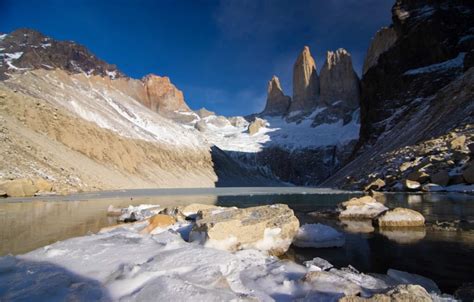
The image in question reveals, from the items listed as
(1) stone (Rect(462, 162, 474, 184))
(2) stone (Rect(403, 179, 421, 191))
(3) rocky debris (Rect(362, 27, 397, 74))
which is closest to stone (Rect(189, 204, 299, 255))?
(1) stone (Rect(462, 162, 474, 184))

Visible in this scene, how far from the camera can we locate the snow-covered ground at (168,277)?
23.3 ft

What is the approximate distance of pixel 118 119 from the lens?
118 meters

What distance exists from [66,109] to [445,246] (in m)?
102

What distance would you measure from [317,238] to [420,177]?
33.2 meters

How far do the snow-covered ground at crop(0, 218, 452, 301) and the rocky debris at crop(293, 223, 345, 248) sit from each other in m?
3.61

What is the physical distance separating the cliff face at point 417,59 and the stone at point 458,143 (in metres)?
57.4

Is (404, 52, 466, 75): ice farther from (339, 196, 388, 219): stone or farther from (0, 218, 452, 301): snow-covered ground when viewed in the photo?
(0, 218, 452, 301): snow-covered ground

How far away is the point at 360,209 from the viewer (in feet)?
72.8

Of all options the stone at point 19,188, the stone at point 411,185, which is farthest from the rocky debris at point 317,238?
the stone at point 19,188

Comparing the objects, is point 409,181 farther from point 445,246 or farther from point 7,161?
point 7,161

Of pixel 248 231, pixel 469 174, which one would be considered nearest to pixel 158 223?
pixel 248 231

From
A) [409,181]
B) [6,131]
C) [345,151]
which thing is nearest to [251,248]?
[409,181]

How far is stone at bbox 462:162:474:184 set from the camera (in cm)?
3516

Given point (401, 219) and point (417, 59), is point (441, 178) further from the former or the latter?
point (417, 59)
